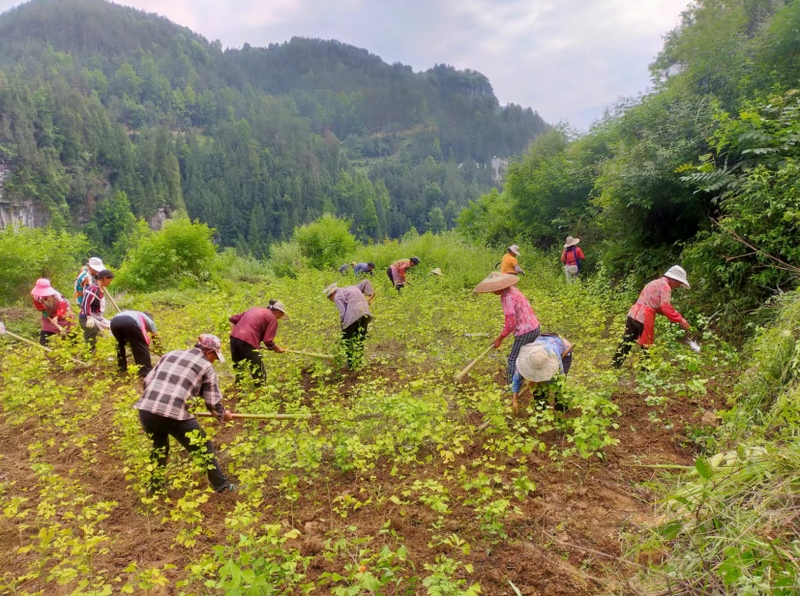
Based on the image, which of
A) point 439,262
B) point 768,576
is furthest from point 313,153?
point 768,576

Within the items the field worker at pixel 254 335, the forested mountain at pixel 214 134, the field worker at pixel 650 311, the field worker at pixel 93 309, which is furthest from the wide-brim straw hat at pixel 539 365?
the forested mountain at pixel 214 134

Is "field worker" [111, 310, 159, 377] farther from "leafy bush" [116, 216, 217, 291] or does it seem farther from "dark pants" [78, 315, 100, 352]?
"leafy bush" [116, 216, 217, 291]

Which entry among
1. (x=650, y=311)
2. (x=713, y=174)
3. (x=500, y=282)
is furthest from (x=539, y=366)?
(x=713, y=174)

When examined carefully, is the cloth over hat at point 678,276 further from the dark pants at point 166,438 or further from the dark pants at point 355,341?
the dark pants at point 166,438

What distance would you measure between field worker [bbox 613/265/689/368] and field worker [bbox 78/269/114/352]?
6755mm

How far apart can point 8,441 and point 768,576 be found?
20.6ft

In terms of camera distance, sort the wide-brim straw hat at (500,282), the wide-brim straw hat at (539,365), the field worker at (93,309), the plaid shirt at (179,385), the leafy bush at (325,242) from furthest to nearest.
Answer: the leafy bush at (325,242)
the field worker at (93,309)
the wide-brim straw hat at (500,282)
the wide-brim straw hat at (539,365)
the plaid shirt at (179,385)

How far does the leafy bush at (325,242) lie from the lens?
21.8 meters

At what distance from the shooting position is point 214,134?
10881 centimetres

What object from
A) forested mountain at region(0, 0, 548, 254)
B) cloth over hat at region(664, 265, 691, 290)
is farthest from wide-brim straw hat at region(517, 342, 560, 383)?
forested mountain at region(0, 0, 548, 254)

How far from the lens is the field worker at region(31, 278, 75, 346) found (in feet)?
23.2

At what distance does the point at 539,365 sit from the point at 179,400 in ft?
9.37

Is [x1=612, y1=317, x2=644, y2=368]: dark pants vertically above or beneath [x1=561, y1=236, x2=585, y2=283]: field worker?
beneath

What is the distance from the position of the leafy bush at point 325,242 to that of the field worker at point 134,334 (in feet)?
50.1
